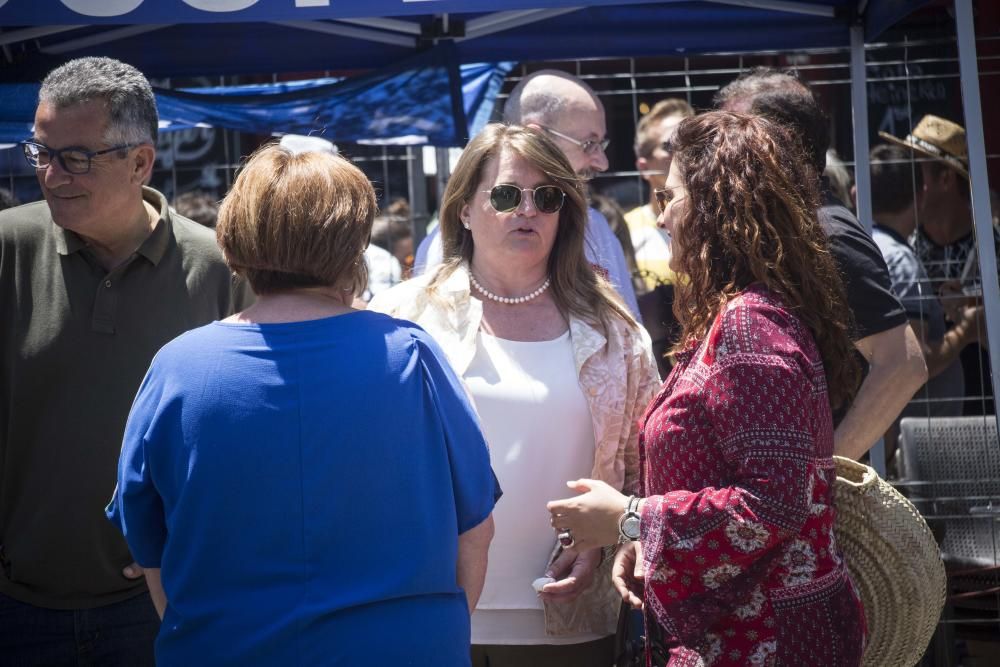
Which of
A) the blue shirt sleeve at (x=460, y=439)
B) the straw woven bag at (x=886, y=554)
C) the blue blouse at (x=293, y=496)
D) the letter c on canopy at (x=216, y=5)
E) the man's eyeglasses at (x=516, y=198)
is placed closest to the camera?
the blue blouse at (x=293, y=496)

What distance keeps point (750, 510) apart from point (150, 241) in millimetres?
1758

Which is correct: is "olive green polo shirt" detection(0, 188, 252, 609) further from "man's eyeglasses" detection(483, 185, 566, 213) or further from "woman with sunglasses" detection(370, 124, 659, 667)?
"man's eyeglasses" detection(483, 185, 566, 213)

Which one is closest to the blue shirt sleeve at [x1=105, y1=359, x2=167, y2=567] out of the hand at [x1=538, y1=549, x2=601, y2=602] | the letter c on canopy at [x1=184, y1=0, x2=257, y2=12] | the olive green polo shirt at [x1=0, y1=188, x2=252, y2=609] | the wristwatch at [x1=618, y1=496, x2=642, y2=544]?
the olive green polo shirt at [x1=0, y1=188, x2=252, y2=609]

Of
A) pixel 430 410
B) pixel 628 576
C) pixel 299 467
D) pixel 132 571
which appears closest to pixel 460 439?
pixel 430 410

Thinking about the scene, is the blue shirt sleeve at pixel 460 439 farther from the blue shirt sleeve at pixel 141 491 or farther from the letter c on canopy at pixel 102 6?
the letter c on canopy at pixel 102 6

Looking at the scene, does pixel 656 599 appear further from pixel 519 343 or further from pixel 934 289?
pixel 934 289

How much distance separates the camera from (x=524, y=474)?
2795 millimetres

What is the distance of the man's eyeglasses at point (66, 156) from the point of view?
2.78 meters

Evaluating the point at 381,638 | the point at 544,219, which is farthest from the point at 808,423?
the point at 544,219

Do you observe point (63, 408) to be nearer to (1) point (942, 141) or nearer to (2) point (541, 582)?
(2) point (541, 582)

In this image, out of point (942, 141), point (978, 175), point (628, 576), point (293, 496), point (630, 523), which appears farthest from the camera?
point (942, 141)

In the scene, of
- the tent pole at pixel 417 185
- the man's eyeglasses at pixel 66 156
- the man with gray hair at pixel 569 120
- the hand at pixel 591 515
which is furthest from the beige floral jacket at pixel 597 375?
the tent pole at pixel 417 185

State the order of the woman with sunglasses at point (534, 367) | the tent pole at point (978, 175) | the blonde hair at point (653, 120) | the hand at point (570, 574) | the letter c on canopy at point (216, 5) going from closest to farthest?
the hand at point (570, 574) → the woman with sunglasses at point (534, 367) → the tent pole at point (978, 175) → the letter c on canopy at point (216, 5) → the blonde hair at point (653, 120)

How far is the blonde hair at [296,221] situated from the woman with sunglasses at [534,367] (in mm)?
844
